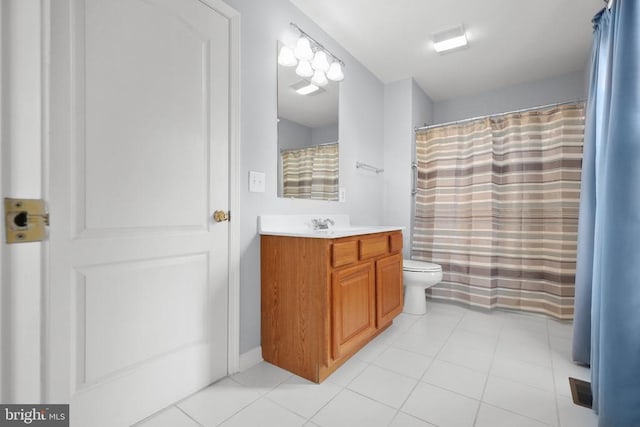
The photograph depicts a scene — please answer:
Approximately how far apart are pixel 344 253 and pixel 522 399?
1127 mm

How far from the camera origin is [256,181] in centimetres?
174

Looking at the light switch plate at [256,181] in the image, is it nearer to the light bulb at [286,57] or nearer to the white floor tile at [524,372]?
the light bulb at [286,57]

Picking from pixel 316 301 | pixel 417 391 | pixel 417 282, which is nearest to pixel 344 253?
pixel 316 301

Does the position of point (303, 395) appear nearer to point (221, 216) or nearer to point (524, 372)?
point (221, 216)

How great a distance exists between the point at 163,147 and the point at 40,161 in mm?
781

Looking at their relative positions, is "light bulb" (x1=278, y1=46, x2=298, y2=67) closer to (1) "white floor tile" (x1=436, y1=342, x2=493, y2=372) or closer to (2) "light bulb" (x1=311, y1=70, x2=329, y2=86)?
(2) "light bulb" (x1=311, y1=70, x2=329, y2=86)

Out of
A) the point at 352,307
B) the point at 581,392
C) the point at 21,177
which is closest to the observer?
the point at 21,177

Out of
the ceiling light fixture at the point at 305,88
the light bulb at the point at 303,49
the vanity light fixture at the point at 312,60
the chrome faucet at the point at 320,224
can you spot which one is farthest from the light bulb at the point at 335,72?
the chrome faucet at the point at 320,224

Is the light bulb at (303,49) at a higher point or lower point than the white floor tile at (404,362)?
higher

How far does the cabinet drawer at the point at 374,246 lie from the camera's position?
5.92ft

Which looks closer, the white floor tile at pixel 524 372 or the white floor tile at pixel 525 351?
the white floor tile at pixel 524 372

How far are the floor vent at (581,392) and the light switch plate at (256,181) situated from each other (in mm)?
1982

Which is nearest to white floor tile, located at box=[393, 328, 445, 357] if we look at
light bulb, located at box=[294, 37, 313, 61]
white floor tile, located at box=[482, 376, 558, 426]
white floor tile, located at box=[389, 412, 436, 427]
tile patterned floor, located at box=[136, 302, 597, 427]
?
tile patterned floor, located at box=[136, 302, 597, 427]

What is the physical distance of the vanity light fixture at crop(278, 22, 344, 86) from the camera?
1.93 m
